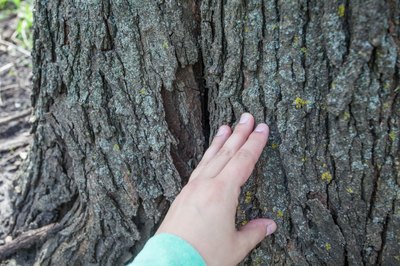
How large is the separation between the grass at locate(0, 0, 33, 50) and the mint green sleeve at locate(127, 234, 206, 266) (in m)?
2.52

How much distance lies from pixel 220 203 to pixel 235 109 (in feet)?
1.04

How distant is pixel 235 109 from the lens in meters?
1.56

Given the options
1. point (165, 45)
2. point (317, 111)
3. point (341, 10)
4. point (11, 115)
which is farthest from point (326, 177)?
point (11, 115)

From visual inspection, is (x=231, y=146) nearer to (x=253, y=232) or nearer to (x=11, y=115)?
(x=253, y=232)

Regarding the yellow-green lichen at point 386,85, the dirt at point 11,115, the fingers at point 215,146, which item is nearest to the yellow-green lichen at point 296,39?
the yellow-green lichen at point 386,85

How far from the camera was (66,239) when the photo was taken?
6.79ft

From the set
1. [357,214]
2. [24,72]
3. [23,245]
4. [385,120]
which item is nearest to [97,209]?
[23,245]

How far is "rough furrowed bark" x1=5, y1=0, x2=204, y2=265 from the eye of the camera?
1.59 m

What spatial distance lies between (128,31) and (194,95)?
1.01 feet

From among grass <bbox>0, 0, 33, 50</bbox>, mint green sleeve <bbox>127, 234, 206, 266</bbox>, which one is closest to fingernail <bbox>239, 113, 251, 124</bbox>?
mint green sleeve <bbox>127, 234, 206, 266</bbox>

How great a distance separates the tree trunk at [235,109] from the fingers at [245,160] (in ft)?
0.25

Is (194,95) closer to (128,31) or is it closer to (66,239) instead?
(128,31)

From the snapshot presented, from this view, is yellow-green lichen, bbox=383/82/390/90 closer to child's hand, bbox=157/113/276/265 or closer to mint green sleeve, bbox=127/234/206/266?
child's hand, bbox=157/113/276/265

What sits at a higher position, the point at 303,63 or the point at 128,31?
the point at 128,31
